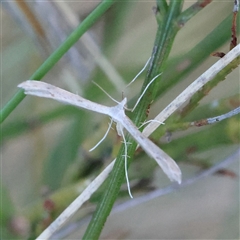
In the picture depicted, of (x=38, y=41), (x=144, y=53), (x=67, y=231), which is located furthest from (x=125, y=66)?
(x=67, y=231)

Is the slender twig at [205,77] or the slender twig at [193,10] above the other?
the slender twig at [193,10]

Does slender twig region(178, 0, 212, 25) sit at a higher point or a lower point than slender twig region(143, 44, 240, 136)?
higher

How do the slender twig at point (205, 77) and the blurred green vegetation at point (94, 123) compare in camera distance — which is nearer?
the slender twig at point (205, 77)

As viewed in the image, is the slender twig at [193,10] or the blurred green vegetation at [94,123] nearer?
the slender twig at [193,10]

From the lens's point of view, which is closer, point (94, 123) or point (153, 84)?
point (153, 84)

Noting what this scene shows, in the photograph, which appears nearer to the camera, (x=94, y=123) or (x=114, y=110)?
(x=114, y=110)

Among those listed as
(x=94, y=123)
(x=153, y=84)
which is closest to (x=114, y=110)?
(x=153, y=84)

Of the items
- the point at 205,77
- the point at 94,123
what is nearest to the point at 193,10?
the point at 205,77

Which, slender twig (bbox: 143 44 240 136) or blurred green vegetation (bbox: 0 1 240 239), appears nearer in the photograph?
slender twig (bbox: 143 44 240 136)

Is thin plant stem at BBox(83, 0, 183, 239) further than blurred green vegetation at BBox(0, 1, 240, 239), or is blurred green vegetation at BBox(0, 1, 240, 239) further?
blurred green vegetation at BBox(0, 1, 240, 239)

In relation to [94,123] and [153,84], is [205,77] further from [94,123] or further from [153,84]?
[94,123]

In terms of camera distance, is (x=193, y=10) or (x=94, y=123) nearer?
(x=193, y=10)

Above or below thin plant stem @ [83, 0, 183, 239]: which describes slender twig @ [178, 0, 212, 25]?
above
